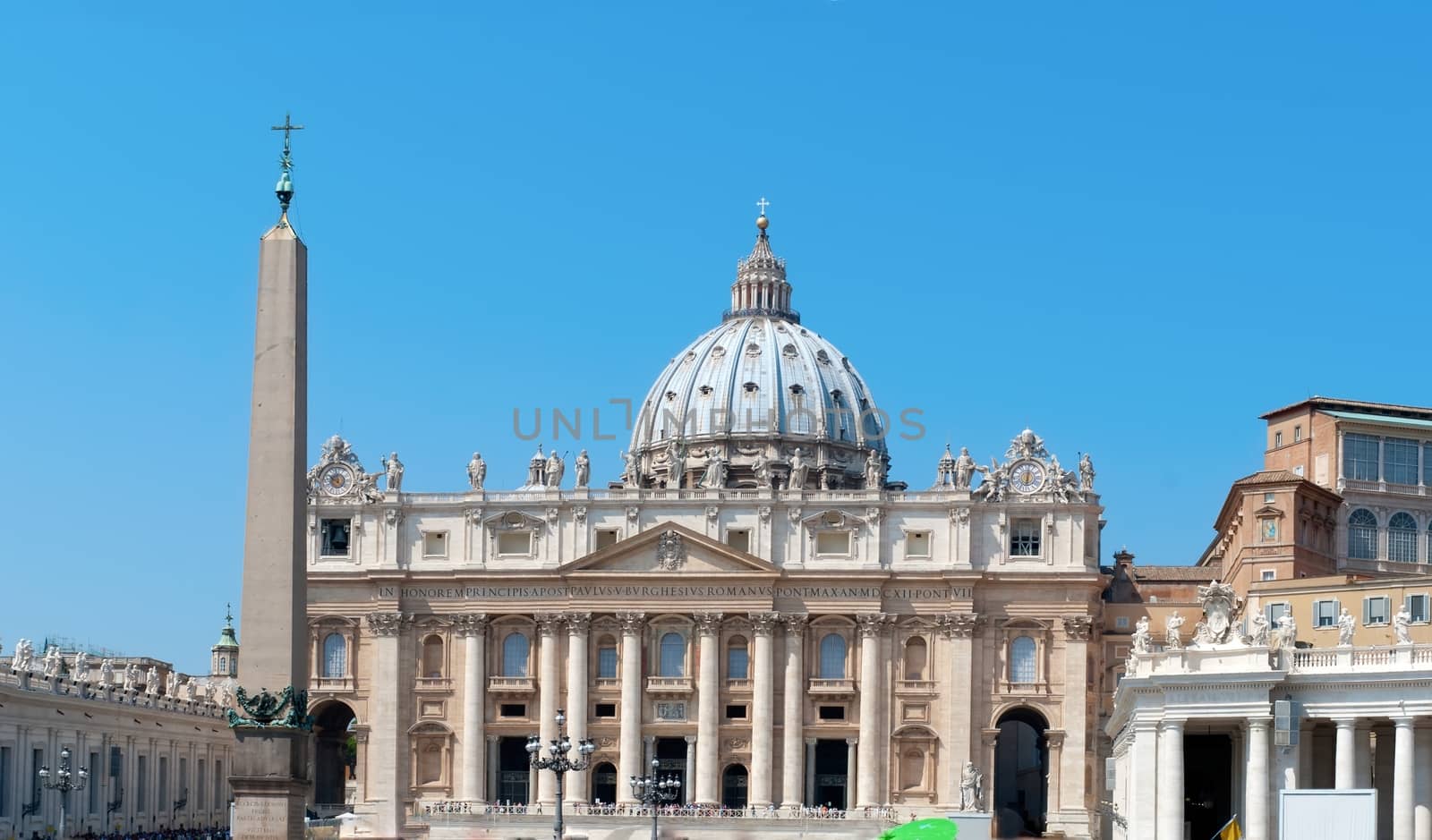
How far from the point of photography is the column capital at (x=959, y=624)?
101m

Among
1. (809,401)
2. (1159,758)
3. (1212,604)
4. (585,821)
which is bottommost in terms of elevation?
(585,821)

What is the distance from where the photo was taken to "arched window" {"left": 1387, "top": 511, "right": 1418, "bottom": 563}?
93312 millimetres

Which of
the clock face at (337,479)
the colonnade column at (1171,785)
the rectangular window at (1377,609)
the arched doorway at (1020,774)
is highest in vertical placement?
the clock face at (337,479)

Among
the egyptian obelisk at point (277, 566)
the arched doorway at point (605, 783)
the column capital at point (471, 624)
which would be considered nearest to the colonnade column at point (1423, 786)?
the egyptian obelisk at point (277, 566)

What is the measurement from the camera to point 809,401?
145625 mm

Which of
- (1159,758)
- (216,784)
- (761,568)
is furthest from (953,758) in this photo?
(1159,758)

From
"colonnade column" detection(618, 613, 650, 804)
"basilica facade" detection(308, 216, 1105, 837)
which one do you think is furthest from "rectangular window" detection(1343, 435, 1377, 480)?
"colonnade column" detection(618, 613, 650, 804)

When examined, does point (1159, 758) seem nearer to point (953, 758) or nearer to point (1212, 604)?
point (1212, 604)

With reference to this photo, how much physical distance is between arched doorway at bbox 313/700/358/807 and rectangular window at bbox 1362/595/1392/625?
2029 inches

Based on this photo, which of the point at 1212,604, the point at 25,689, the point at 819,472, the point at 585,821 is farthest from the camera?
the point at 819,472

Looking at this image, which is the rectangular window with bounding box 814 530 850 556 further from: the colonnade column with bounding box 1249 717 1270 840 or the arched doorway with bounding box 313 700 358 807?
the colonnade column with bounding box 1249 717 1270 840

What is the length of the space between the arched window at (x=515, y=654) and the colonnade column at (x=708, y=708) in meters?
8.03

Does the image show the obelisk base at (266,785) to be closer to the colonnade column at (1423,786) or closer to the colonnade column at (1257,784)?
the colonnade column at (1257,784)

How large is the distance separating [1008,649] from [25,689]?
145ft
